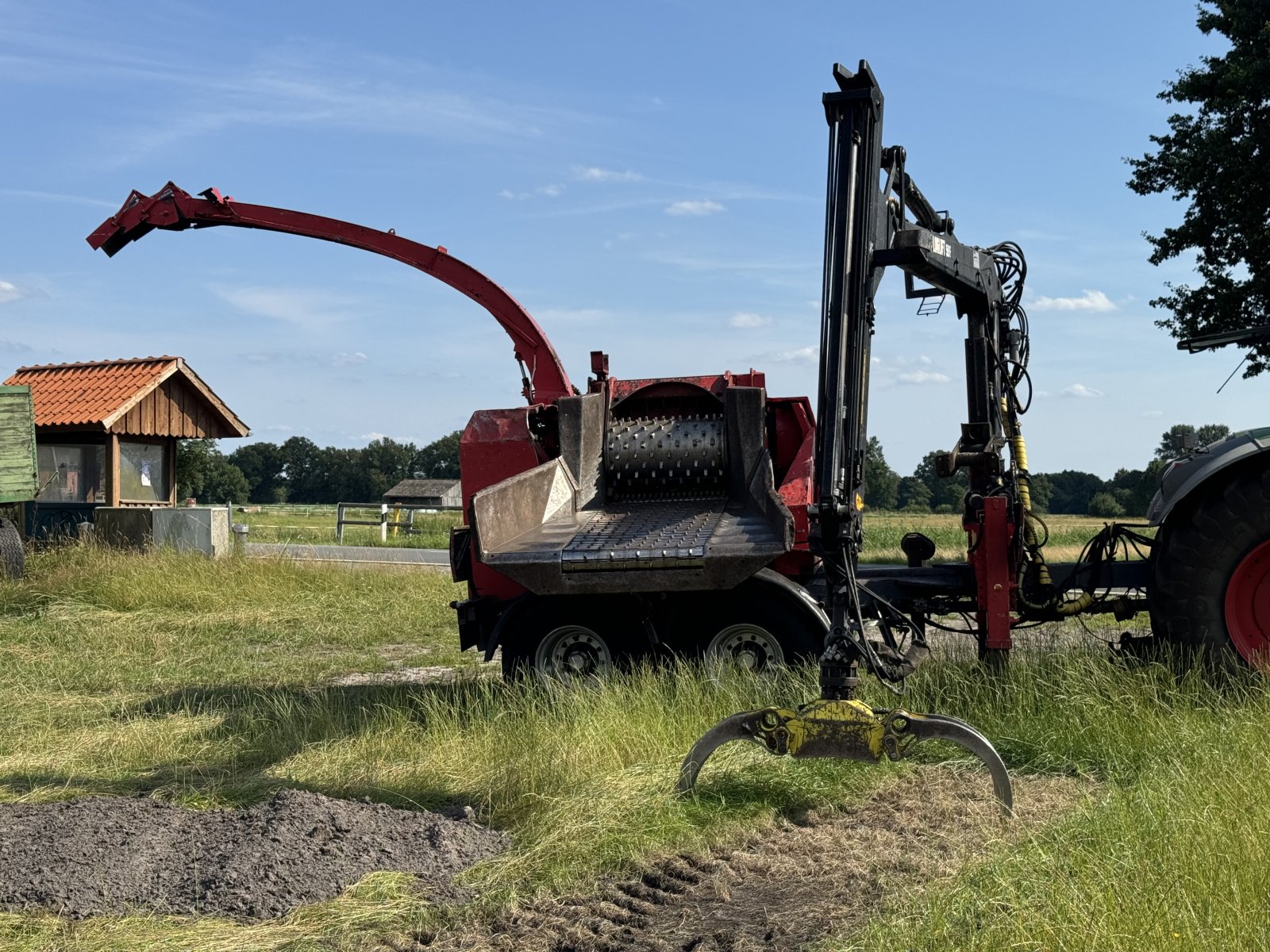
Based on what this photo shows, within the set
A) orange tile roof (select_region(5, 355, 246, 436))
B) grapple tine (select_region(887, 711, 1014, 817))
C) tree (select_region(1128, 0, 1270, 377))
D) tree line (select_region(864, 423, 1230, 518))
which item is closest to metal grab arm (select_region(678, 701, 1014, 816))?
grapple tine (select_region(887, 711, 1014, 817))

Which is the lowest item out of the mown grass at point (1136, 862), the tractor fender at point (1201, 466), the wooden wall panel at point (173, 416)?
the mown grass at point (1136, 862)

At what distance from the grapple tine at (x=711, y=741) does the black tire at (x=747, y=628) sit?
201cm

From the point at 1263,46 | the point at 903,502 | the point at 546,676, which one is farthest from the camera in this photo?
the point at 903,502

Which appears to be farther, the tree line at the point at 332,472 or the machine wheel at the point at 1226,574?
the tree line at the point at 332,472

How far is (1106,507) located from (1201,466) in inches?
1853

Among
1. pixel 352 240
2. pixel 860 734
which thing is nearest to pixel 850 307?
pixel 860 734

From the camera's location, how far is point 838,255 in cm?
579

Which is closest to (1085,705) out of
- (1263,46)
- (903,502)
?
(1263,46)

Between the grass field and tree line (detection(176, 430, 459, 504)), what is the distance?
273ft

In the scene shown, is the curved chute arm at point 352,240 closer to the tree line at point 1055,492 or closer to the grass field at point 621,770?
the grass field at point 621,770

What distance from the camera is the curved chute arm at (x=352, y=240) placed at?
12.1 meters

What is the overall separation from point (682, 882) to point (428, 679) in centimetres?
586

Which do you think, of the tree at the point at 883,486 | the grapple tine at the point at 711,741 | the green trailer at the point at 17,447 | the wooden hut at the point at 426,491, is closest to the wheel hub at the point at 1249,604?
the grapple tine at the point at 711,741

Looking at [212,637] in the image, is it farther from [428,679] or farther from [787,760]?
[787,760]
